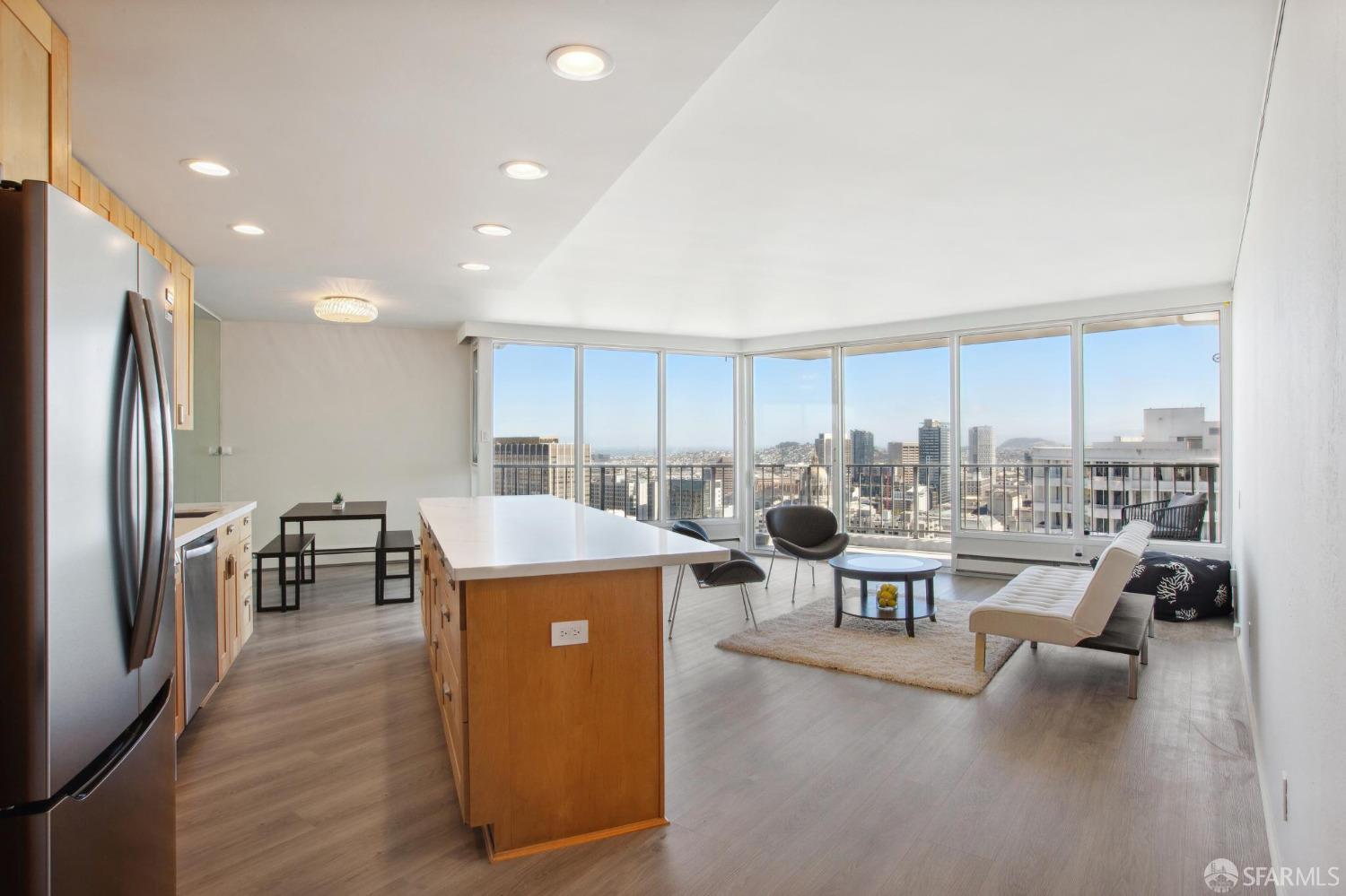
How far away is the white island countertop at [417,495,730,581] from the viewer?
7.13 ft

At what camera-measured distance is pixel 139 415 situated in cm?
149

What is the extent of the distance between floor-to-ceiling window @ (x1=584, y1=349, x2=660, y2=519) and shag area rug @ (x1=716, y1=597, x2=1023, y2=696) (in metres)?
3.13

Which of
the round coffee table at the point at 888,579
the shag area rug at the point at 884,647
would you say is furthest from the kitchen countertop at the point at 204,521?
the round coffee table at the point at 888,579

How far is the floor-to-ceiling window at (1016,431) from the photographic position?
641 cm

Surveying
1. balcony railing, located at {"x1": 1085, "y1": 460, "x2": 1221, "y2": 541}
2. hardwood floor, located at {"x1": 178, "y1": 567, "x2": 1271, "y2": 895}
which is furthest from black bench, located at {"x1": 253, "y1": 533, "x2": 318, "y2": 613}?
balcony railing, located at {"x1": 1085, "y1": 460, "x2": 1221, "y2": 541}

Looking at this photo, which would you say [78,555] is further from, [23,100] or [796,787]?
[796,787]

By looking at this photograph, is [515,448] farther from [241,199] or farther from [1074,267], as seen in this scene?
[1074,267]

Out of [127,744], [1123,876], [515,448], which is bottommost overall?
[1123,876]

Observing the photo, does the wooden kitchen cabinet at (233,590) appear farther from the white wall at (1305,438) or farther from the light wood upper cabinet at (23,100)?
the white wall at (1305,438)

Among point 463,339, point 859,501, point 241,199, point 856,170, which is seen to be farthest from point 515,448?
→ point 856,170

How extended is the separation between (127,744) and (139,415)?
65cm

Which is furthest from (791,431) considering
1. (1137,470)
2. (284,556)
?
(284,556)

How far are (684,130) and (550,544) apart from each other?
63.4 inches

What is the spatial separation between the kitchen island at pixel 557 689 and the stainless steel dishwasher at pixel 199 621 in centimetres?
127
